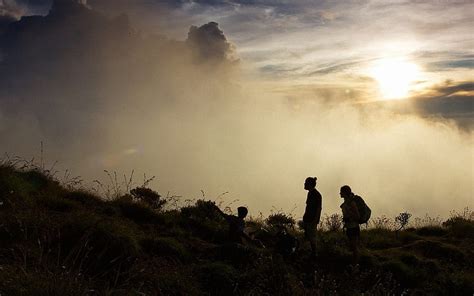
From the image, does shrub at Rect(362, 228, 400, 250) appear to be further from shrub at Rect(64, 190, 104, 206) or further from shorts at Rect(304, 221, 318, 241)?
shrub at Rect(64, 190, 104, 206)

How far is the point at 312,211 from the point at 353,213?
3.62 ft

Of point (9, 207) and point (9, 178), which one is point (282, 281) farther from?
point (9, 178)

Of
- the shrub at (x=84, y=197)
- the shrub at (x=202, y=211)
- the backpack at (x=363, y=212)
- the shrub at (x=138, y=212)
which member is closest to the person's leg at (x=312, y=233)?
the backpack at (x=363, y=212)

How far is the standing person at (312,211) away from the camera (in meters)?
13.4

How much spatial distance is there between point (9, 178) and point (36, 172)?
2.39 m

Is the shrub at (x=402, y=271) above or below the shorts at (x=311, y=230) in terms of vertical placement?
below

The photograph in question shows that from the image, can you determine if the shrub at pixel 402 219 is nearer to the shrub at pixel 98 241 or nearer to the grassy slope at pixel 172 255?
the grassy slope at pixel 172 255

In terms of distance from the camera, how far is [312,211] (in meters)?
13.4

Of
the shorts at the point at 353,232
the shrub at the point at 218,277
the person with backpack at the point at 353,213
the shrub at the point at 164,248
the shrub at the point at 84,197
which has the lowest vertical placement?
the shrub at the point at 218,277

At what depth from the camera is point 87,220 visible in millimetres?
10969

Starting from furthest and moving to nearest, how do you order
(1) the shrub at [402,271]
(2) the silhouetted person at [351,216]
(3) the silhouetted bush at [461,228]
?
(3) the silhouetted bush at [461,228] < (2) the silhouetted person at [351,216] < (1) the shrub at [402,271]

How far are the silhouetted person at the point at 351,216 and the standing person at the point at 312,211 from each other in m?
0.69

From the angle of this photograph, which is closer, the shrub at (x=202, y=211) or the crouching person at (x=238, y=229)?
the crouching person at (x=238, y=229)

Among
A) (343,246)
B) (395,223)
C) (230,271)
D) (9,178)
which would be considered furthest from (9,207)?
(395,223)
